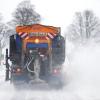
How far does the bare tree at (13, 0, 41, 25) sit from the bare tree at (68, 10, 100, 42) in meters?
8.76

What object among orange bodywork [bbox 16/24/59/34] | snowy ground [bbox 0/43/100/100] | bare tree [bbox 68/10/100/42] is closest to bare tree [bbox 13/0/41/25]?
bare tree [bbox 68/10/100/42]

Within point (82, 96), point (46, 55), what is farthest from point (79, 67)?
point (82, 96)

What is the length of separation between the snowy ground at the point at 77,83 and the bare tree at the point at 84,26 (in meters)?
35.8

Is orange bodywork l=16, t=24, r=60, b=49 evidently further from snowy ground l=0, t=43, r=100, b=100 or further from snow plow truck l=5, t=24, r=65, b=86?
snowy ground l=0, t=43, r=100, b=100

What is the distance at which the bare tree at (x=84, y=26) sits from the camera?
204 ft

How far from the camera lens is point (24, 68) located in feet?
57.7

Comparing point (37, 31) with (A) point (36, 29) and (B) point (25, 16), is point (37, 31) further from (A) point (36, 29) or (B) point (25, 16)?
(B) point (25, 16)

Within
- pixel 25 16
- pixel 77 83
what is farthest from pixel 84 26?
pixel 77 83

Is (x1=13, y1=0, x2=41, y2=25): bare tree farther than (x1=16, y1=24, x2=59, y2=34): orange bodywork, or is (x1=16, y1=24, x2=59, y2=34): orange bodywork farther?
(x1=13, y1=0, x2=41, y2=25): bare tree

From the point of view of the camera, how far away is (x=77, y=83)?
19656 millimetres

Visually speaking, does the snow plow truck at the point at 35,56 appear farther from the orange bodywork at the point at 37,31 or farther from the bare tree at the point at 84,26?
the bare tree at the point at 84,26

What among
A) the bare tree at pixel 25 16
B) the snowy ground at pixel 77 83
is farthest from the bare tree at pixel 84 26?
the snowy ground at pixel 77 83

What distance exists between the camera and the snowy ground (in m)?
14.9

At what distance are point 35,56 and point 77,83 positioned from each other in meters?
3.26
